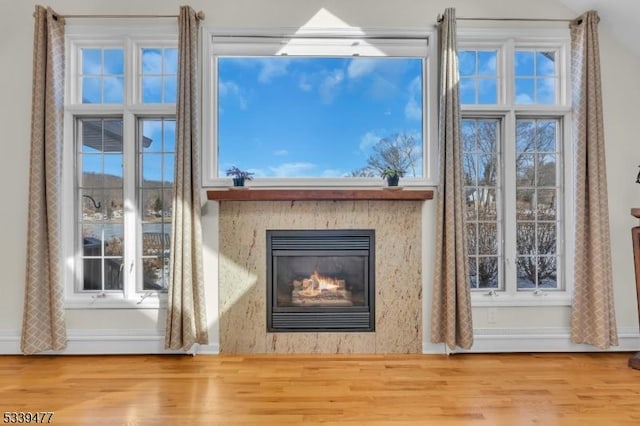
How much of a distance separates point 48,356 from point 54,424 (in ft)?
4.36

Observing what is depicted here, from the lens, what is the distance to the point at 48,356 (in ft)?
11.1

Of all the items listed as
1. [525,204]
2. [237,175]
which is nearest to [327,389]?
[237,175]

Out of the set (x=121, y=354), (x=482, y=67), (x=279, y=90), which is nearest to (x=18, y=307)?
(x=121, y=354)

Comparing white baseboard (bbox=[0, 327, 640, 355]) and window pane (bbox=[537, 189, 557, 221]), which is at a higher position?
window pane (bbox=[537, 189, 557, 221])

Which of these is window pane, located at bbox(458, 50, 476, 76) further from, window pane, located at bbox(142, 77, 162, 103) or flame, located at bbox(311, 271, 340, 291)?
window pane, located at bbox(142, 77, 162, 103)

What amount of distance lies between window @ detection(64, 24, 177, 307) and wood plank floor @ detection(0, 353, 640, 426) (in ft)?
2.37

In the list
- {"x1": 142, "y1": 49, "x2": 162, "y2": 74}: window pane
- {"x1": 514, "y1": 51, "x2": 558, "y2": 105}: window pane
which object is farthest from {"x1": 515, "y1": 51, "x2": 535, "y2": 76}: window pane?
{"x1": 142, "y1": 49, "x2": 162, "y2": 74}: window pane

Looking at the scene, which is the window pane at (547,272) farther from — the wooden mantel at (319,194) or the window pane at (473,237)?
the wooden mantel at (319,194)

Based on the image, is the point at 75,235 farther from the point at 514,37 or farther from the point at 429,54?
the point at 514,37

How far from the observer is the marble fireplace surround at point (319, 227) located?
3.45 meters

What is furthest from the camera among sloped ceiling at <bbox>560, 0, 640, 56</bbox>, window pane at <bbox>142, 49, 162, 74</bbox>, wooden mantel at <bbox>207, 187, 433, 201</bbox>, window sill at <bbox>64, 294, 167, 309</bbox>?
window pane at <bbox>142, 49, 162, 74</bbox>

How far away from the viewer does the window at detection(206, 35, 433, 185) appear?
3.62 meters

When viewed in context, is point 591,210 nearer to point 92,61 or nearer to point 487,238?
point 487,238

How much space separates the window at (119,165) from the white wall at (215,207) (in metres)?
0.29
